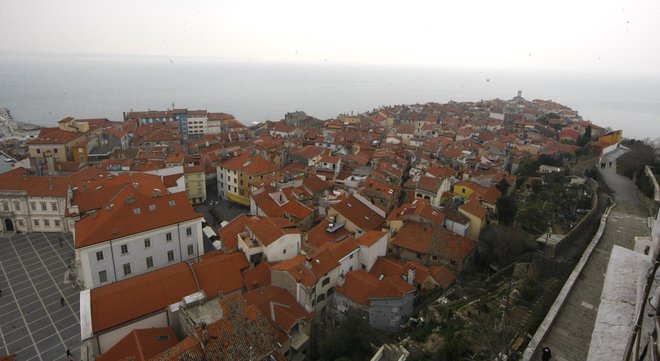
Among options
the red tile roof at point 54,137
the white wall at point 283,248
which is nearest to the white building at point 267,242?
the white wall at point 283,248

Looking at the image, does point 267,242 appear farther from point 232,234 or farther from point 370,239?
point 370,239

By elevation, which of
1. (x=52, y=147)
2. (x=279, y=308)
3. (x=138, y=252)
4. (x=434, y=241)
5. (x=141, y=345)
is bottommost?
(x=52, y=147)

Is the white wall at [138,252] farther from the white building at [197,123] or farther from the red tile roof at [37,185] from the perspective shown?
the white building at [197,123]

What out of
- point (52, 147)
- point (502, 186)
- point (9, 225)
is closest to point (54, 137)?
point (52, 147)

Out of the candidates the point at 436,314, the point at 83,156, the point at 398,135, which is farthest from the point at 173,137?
the point at 436,314

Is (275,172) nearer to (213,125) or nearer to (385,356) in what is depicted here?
(385,356)
